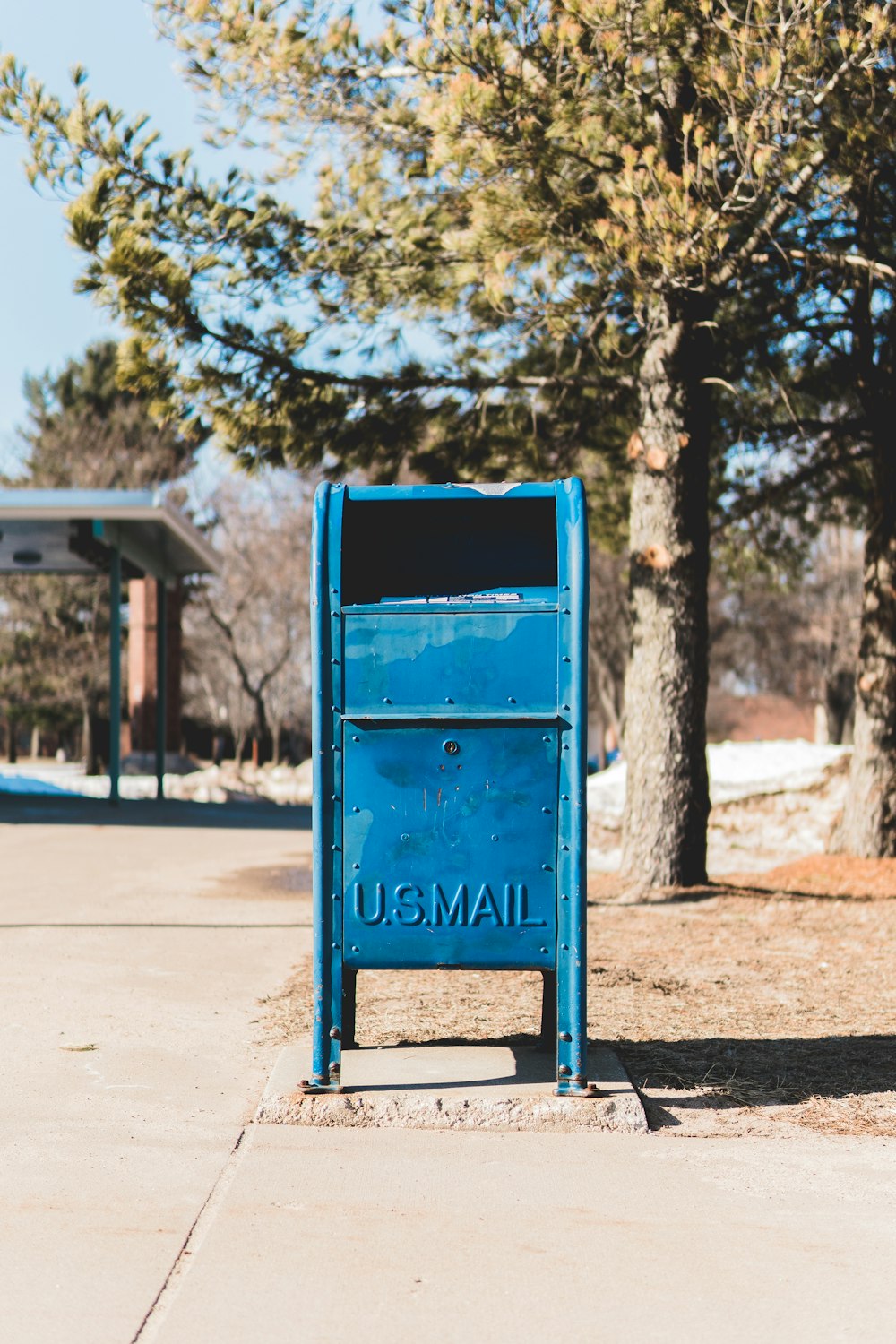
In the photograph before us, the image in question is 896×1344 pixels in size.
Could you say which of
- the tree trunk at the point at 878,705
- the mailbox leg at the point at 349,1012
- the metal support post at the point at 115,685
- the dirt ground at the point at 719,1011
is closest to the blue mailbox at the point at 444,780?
the mailbox leg at the point at 349,1012

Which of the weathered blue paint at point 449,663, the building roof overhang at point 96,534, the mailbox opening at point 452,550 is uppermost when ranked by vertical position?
the building roof overhang at point 96,534

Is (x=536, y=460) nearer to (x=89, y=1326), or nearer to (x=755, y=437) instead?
(x=755, y=437)

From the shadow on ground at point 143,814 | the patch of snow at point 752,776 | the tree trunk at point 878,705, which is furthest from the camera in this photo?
the shadow on ground at point 143,814

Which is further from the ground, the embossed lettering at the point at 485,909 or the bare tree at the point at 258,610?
the bare tree at the point at 258,610

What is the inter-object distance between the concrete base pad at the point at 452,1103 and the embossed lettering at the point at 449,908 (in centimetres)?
59

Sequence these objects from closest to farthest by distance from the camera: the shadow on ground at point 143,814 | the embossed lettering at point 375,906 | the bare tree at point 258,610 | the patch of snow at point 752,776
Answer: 1. the embossed lettering at point 375,906
2. the patch of snow at point 752,776
3. the shadow on ground at point 143,814
4. the bare tree at point 258,610

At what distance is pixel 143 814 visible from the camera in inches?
792

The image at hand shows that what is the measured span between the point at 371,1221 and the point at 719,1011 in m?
3.19

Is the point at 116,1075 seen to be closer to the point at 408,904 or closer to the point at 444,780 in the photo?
the point at 408,904

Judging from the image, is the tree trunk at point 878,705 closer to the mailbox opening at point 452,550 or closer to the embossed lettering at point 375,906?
the mailbox opening at point 452,550

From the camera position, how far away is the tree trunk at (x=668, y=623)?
10867 millimetres

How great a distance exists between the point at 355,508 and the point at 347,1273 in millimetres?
2639

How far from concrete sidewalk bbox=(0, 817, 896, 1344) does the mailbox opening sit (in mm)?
1925

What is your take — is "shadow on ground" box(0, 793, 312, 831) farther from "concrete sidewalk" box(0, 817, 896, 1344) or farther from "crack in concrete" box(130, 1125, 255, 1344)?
"crack in concrete" box(130, 1125, 255, 1344)
